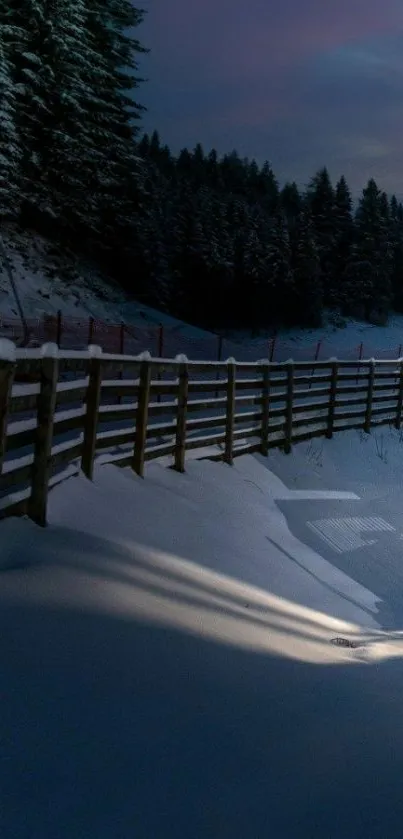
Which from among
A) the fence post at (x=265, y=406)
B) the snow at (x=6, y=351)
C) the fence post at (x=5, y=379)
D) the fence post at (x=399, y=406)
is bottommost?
the fence post at (x=399, y=406)

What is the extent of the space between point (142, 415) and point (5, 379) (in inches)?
150

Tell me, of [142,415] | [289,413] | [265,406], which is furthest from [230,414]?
[142,415]

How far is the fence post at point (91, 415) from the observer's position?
7.29 metres

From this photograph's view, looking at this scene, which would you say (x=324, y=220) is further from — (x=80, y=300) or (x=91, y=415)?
(x=91, y=415)

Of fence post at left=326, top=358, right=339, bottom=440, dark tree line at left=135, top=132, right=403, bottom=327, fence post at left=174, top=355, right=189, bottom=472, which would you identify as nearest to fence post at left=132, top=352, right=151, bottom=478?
fence post at left=174, top=355, right=189, bottom=472

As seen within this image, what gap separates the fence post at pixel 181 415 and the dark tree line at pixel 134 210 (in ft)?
84.4

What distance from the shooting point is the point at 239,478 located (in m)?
11.3

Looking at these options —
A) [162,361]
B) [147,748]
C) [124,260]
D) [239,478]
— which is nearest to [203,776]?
[147,748]

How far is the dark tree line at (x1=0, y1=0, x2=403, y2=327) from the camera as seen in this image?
35.2 m

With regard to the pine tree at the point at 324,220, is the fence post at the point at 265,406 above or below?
below

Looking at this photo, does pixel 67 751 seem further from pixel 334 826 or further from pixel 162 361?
pixel 162 361

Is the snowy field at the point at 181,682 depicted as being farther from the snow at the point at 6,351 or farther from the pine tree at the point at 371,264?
the pine tree at the point at 371,264

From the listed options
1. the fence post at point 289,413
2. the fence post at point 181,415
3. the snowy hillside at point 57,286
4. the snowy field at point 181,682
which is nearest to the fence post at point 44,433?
the snowy field at point 181,682

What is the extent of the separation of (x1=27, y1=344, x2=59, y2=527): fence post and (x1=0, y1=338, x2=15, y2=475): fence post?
761mm
